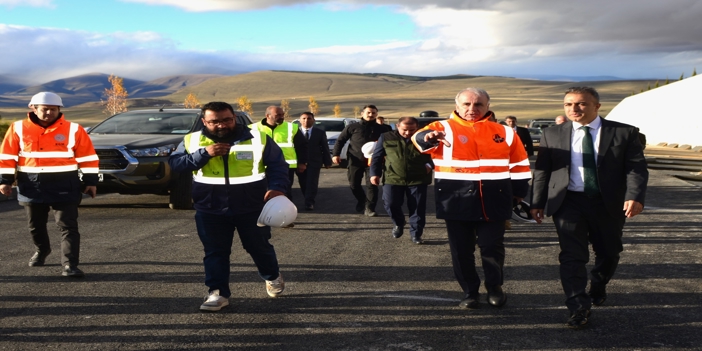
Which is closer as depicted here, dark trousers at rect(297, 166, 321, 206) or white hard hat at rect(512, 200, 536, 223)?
white hard hat at rect(512, 200, 536, 223)

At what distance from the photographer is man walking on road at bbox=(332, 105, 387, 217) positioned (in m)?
12.4

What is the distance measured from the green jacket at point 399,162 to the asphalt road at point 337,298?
0.77 m

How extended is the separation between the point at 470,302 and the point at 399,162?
12.5ft

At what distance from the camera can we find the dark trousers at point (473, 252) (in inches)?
245

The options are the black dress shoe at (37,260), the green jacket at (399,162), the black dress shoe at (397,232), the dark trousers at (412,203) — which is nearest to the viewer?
the black dress shoe at (37,260)

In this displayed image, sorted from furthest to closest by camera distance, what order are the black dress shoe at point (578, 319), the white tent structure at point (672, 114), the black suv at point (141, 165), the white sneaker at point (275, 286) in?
the white tent structure at point (672, 114)
the black suv at point (141, 165)
the white sneaker at point (275, 286)
the black dress shoe at point (578, 319)

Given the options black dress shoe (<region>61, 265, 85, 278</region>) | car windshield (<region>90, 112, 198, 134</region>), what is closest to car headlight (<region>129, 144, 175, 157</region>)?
car windshield (<region>90, 112, 198, 134</region>)

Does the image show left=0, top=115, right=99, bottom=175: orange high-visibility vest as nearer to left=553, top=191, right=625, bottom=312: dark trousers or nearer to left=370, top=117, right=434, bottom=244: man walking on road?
left=370, top=117, right=434, bottom=244: man walking on road

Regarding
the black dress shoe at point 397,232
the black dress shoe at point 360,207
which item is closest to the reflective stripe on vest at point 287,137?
the black dress shoe at point 360,207

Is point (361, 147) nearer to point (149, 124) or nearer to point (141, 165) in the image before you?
point (141, 165)

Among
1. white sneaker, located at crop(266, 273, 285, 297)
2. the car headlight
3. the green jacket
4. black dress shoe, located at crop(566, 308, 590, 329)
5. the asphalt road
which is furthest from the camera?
the car headlight

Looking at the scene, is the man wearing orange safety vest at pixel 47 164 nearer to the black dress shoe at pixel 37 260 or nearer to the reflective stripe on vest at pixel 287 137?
the black dress shoe at pixel 37 260

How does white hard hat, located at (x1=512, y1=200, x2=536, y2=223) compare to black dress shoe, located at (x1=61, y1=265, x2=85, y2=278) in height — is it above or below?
below

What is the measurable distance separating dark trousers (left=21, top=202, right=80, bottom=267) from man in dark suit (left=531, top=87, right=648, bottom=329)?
4.38 meters
